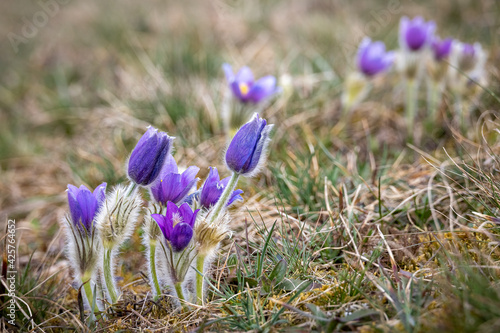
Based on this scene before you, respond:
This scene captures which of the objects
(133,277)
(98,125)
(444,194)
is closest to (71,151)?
(98,125)

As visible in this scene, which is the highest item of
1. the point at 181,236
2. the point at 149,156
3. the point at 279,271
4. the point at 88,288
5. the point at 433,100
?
the point at 149,156

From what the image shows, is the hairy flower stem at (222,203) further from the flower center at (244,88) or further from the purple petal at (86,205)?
the flower center at (244,88)

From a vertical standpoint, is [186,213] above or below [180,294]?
above

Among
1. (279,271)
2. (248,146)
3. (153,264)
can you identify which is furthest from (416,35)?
(153,264)

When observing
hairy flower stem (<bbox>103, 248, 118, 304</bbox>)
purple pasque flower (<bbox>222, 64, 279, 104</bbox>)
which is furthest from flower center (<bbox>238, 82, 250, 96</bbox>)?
hairy flower stem (<bbox>103, 248, 118, 304</bbox>)

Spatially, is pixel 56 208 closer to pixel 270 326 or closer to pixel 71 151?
pixel 71 151

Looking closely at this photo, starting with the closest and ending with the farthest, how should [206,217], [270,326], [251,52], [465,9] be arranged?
1. [270,326]
2. [206,217]
3. [251,52]
4. [465,9]

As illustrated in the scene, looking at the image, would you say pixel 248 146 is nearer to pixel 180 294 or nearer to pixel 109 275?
pixel 180 294
